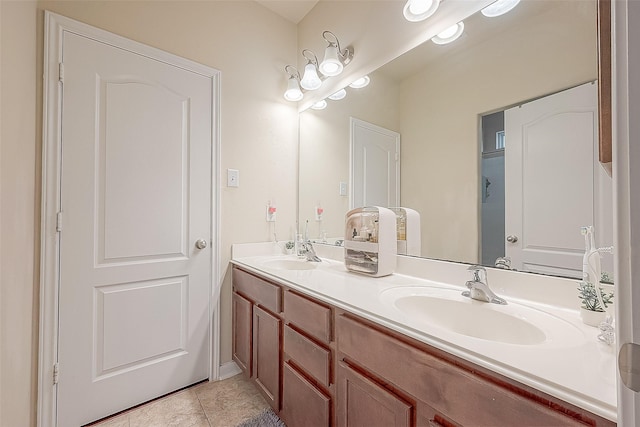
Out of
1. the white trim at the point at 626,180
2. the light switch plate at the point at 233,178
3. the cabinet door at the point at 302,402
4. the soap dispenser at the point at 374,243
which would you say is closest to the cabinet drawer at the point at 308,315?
the cabinet door at the point at 302,402

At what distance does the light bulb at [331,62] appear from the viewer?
1.73 m

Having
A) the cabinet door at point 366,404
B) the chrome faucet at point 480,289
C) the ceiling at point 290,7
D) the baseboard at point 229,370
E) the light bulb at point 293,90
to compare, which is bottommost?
the baseboard at point 229,370

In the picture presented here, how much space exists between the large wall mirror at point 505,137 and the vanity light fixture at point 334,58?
0.25 m

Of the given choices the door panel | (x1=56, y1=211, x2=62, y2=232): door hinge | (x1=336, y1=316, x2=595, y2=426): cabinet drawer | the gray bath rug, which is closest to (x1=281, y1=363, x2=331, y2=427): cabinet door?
the gray bath rug

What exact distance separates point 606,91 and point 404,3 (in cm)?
127

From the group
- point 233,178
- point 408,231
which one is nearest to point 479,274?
point 408,231

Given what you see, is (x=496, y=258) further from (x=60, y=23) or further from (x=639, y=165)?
(x=60, y=23)

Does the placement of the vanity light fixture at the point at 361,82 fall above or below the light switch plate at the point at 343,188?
above

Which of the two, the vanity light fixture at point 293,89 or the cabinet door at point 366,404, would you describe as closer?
the cabinet door at point 366,404

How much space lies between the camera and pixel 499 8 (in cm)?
111

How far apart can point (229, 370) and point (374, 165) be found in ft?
5.47

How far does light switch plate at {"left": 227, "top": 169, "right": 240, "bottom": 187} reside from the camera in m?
1.90

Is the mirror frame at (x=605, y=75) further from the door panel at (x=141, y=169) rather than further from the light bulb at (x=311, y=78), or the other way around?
the door panel at (x=141, y=169)

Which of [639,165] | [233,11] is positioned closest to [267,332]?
[639,165]
